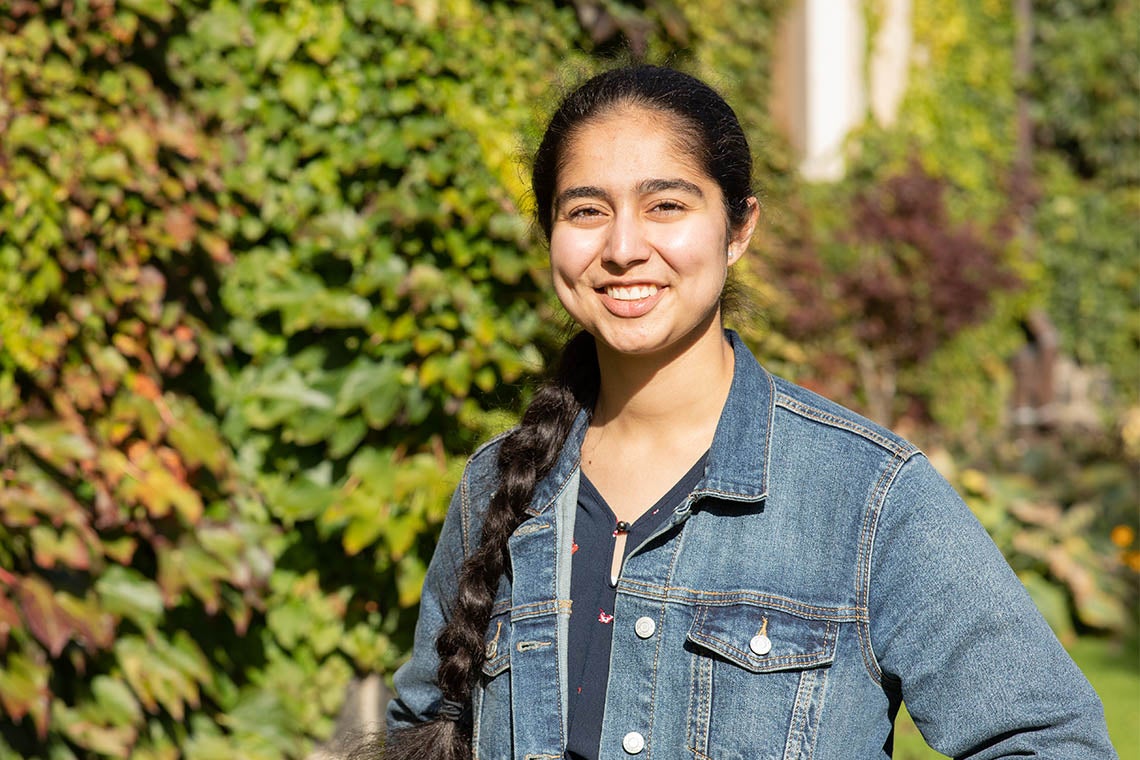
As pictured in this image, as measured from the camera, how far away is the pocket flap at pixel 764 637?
1436mm

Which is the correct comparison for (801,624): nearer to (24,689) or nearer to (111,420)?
(24,689)

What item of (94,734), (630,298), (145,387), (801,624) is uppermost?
(630,298)

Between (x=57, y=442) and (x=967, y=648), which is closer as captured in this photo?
(x=967, y=648)

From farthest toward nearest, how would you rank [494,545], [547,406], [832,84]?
1. [832,84]
2. [547,406]
3. [494,545]

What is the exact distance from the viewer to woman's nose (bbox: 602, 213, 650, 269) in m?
1.55

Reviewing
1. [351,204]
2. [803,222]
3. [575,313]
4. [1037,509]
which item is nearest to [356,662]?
[351,204]

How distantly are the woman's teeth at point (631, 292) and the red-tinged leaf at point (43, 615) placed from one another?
1621 millimetres

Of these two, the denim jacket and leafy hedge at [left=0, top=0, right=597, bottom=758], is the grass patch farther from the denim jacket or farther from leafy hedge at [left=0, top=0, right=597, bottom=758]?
the denim jacket

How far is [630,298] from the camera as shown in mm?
1590

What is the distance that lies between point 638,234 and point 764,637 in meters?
0.54

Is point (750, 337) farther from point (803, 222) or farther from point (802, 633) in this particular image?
point (803, 222)

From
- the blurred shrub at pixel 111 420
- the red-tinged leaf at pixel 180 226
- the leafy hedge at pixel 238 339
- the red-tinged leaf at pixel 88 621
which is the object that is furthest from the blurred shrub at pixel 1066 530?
Answer: the red-tinged leaf at pixel 88 621

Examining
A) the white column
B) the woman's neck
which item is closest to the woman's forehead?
the woman's neck

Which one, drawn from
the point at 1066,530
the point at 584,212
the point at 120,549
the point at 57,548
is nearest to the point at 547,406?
the point at 584,212
